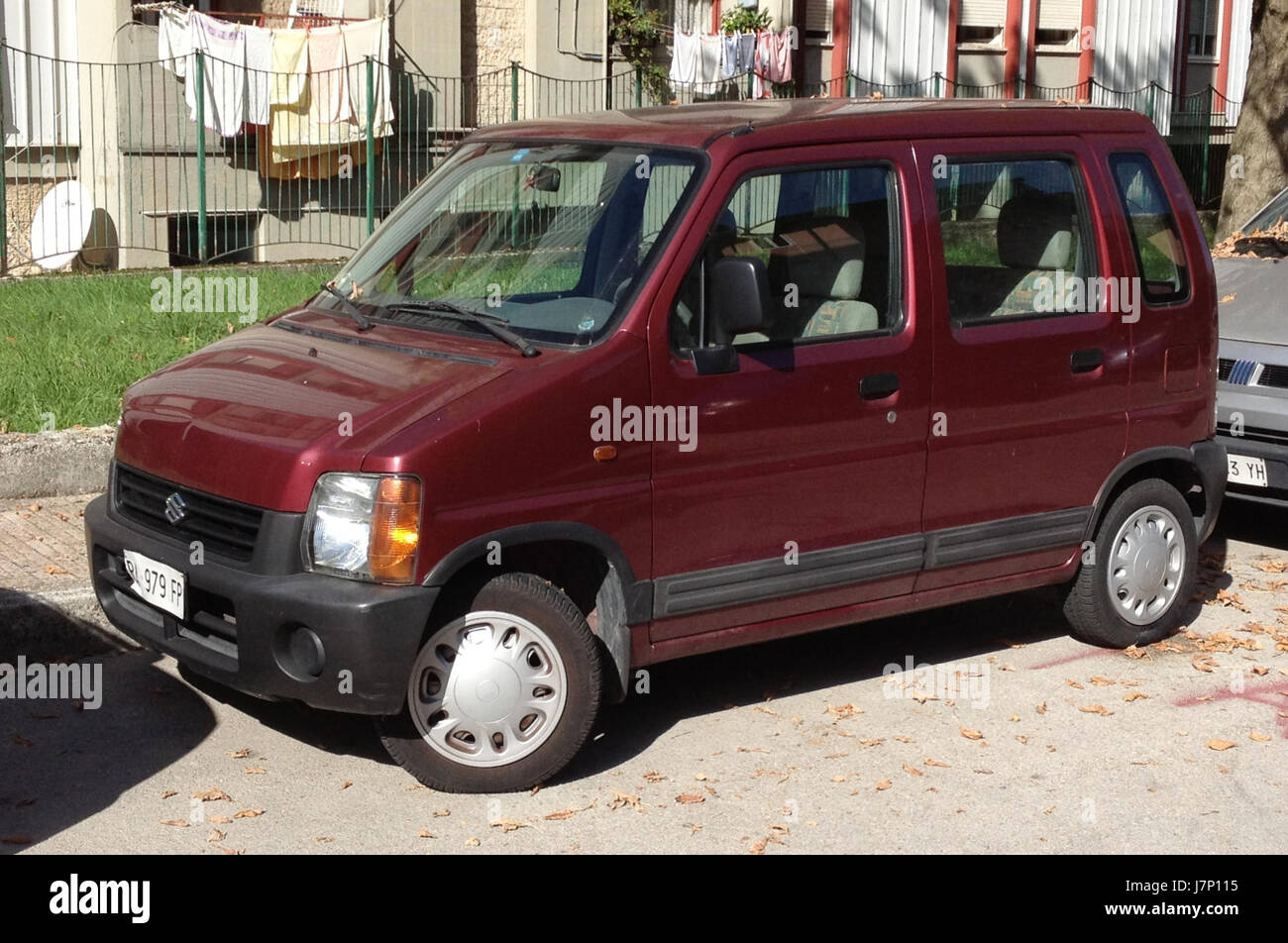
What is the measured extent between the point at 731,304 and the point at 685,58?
577 inches

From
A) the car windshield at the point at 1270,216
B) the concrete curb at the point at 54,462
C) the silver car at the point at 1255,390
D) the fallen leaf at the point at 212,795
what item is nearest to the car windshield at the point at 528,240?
the fallen leaf at the point at 212,795

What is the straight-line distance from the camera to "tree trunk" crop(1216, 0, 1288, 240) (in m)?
14.5

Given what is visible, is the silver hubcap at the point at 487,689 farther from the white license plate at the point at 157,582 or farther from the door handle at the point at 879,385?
the door handle at the point at 879,385

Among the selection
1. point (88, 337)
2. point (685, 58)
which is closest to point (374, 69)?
point (685, 58)

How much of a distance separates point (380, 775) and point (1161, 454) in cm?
340

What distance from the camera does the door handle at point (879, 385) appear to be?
5699 millimetres

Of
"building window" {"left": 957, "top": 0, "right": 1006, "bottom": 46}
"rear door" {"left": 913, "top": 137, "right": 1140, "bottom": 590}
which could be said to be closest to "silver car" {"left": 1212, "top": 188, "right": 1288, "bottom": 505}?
"rear door" {"left": 913, "top": 137, "right": 1140, "bottom": 590}

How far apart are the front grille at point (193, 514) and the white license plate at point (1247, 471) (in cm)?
502

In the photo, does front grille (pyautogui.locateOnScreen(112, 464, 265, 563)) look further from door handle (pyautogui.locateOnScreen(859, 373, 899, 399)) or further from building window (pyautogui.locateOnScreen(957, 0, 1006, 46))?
building window (pyautogui.locateOnScreen(957, 0, 1006, 46))

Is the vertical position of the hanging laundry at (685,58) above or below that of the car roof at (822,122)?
above

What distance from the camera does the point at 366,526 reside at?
15.8 feet

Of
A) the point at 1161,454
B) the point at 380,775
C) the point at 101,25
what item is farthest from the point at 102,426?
the point at 101,25

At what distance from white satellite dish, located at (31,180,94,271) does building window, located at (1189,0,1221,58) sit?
18.2 metres

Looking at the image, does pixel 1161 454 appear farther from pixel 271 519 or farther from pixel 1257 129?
pixel 1257 129
